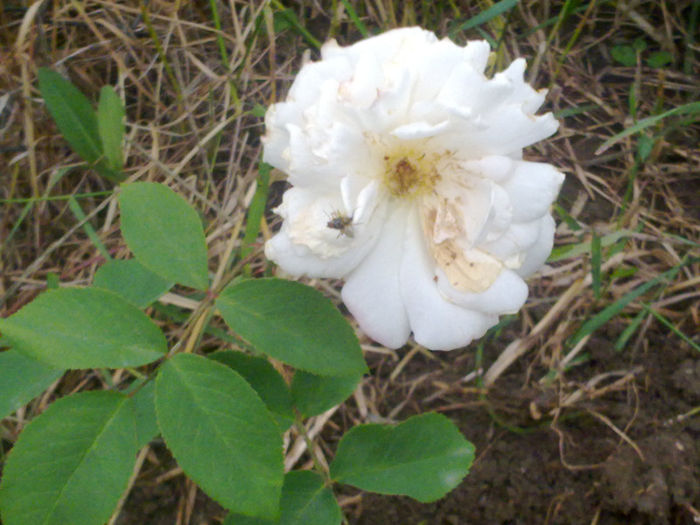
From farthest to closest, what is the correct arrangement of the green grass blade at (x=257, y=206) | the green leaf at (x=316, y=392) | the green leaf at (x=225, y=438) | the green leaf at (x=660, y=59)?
the green leaf at (x=660, y=59) → the green grass blade at (x=257, y=206) → the green leaf at (x=316, y=392) → the green leaf at (x=225, y=438)

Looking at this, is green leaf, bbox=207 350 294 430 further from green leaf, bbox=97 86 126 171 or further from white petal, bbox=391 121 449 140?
green leaf, bbox=97 86 126 171

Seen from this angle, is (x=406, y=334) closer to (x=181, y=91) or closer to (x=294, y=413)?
(x=294, y=413)

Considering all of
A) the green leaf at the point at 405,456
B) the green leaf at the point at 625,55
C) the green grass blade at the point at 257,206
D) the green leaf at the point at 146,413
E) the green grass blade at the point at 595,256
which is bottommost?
the green grass blade at the point at 595,256

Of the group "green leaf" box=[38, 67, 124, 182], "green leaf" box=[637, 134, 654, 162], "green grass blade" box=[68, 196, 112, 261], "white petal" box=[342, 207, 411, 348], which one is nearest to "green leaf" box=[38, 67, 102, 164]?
"green leaf" box=[38, 67, 124, 182]

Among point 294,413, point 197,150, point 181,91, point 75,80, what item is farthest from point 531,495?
point 75,80

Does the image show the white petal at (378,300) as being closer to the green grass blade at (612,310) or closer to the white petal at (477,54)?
the white petal at (477,54)

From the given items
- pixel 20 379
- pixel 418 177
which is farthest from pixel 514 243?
pixel 20 379

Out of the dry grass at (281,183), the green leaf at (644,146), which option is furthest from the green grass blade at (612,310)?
the green leaf at (644,146)

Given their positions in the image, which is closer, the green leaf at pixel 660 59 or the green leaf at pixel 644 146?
the green leaf at pixel 644 146
